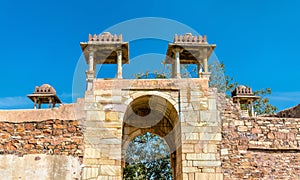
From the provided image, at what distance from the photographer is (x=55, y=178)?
2.54 metres

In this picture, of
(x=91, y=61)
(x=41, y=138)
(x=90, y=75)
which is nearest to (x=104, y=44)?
(x=91, y=61)

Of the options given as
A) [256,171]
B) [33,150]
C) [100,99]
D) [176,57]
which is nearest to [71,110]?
[100,99]

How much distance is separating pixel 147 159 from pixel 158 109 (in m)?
8.02

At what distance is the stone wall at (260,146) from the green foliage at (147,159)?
27.1ft

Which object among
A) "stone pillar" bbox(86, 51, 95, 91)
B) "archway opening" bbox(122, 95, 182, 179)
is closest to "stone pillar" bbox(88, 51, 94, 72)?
"stone pillar" bbox(86, 51, 95, 91)

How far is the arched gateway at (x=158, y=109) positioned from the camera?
756cm

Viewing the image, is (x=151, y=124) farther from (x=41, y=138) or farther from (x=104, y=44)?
(x=41, y=138)

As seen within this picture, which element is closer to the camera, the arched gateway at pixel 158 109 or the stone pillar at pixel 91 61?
the arched gateway at pixel 158 109

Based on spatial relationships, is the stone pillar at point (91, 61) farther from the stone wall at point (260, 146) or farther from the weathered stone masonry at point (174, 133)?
the stone wall at point (260, 146)

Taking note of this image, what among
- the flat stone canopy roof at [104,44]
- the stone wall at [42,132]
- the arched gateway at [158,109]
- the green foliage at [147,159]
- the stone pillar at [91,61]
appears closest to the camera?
the stone wall at [42,132]

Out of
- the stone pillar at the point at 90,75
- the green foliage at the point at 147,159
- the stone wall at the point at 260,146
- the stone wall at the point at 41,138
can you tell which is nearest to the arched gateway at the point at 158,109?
the stone pillar at the point at 90,75

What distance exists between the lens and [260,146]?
8.39m

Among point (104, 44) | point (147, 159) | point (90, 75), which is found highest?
point (104, 44)

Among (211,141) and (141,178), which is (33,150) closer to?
(211,141)
